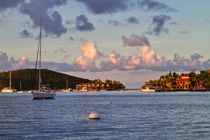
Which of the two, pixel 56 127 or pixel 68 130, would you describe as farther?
pixel 56 127

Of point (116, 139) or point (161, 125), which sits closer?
point (116, 139)

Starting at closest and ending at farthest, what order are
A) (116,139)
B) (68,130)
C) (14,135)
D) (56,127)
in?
(116,139), (14,135), (68,130), (56,127)

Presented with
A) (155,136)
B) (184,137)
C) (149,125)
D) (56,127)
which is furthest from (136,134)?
(56,127)

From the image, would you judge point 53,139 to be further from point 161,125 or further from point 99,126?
point 161,125

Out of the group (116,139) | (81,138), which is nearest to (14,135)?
(81,138)

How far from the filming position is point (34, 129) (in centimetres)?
4606

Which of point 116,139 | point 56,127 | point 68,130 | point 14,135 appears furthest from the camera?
point 56,127

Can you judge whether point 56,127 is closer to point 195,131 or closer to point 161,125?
point 161,125

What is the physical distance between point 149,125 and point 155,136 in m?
9.90

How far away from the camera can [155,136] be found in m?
39.6

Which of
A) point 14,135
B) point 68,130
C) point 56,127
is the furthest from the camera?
point 56,127

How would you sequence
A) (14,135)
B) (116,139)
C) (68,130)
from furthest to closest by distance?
(68,130) < (14,135) < (116,139)

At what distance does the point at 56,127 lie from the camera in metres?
47.7

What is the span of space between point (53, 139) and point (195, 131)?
17.2 m
